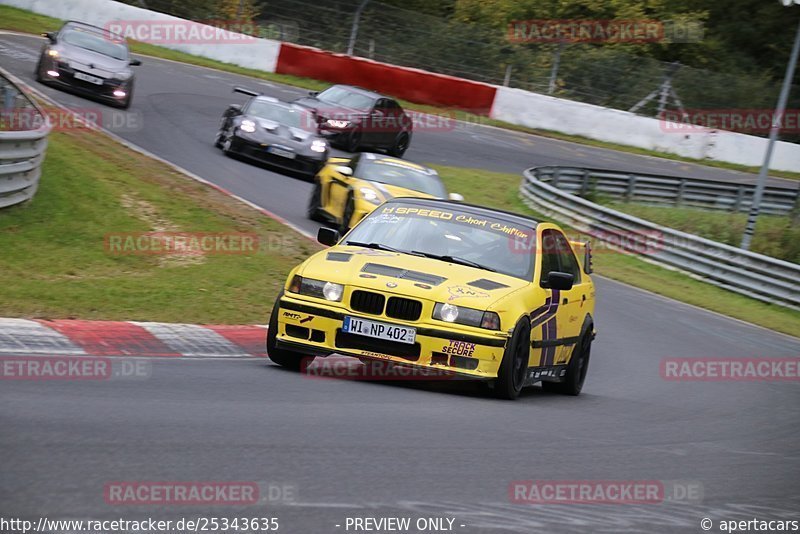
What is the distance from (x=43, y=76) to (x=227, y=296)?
13807 mm

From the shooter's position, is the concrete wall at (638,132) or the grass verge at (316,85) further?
the concrete wall at (638,132)

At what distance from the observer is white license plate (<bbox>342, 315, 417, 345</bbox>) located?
8.53m

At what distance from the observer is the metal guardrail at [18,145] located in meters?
13.3

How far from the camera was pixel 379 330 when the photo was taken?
A: 8.58 meters

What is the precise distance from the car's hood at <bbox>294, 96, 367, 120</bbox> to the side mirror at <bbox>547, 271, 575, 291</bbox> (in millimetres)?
17633

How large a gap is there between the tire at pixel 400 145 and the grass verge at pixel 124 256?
9.86 metres

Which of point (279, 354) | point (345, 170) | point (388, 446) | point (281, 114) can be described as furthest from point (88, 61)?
point (388, 446)

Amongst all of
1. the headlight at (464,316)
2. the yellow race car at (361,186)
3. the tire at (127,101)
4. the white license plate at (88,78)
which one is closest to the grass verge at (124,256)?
the yellow race car at (361,186)

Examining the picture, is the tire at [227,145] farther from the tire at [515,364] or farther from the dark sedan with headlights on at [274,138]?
the tire at [515,364]

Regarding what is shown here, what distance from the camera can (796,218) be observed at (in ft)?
93.5

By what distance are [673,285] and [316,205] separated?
7529mm

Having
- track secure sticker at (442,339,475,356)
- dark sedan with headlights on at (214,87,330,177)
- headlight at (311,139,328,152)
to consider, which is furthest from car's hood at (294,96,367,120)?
track secure sticker at (442,339,475,356)

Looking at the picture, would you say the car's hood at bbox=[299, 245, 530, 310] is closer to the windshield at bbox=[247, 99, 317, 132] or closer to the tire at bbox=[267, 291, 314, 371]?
the tire at bbox=[267, 291, 314, 371]

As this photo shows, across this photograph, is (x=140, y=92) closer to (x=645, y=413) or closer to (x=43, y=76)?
(x=43, y=76)
